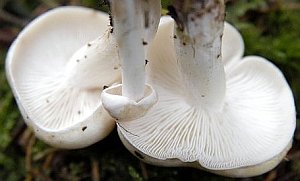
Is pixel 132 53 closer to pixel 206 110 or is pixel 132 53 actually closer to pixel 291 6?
pixel 206 110

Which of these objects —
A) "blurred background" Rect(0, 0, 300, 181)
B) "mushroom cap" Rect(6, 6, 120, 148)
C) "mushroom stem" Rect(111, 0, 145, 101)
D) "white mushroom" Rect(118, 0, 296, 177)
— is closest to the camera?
"mushroom stem" Rect(111, 0, 145, 101)

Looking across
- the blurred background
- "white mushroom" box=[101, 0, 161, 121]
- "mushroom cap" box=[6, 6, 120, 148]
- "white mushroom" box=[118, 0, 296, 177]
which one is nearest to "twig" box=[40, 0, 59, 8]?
the blurred background

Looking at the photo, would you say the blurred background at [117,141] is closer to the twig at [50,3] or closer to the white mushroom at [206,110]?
the twig at [50,3]

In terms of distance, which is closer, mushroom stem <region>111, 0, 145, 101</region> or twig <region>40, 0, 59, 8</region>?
mushroom stem <region>111, 0, 145, 101</region>

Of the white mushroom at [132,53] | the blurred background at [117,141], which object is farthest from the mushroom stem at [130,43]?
the blurred background at [117,141]

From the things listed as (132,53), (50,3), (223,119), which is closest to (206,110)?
(223,119)

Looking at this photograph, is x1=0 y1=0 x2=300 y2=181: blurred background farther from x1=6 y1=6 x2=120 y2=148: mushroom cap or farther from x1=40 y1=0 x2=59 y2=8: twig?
x1=6 y1=6 x2=120 y2=148: mushroom cap

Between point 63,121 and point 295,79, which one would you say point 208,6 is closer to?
point 63,121

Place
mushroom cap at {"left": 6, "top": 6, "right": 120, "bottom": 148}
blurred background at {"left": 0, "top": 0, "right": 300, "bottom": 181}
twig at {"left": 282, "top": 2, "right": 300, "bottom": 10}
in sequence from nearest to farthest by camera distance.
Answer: mushroom cap at {"left": 6, "top": 6, "right": 120, "bottom": 148} → blurred background at {"left": 0, "top": 0, "right": 300, "bottom": 181} → twig at {"left": 282, "top": 2, "right": 300, "bottom": 10}
